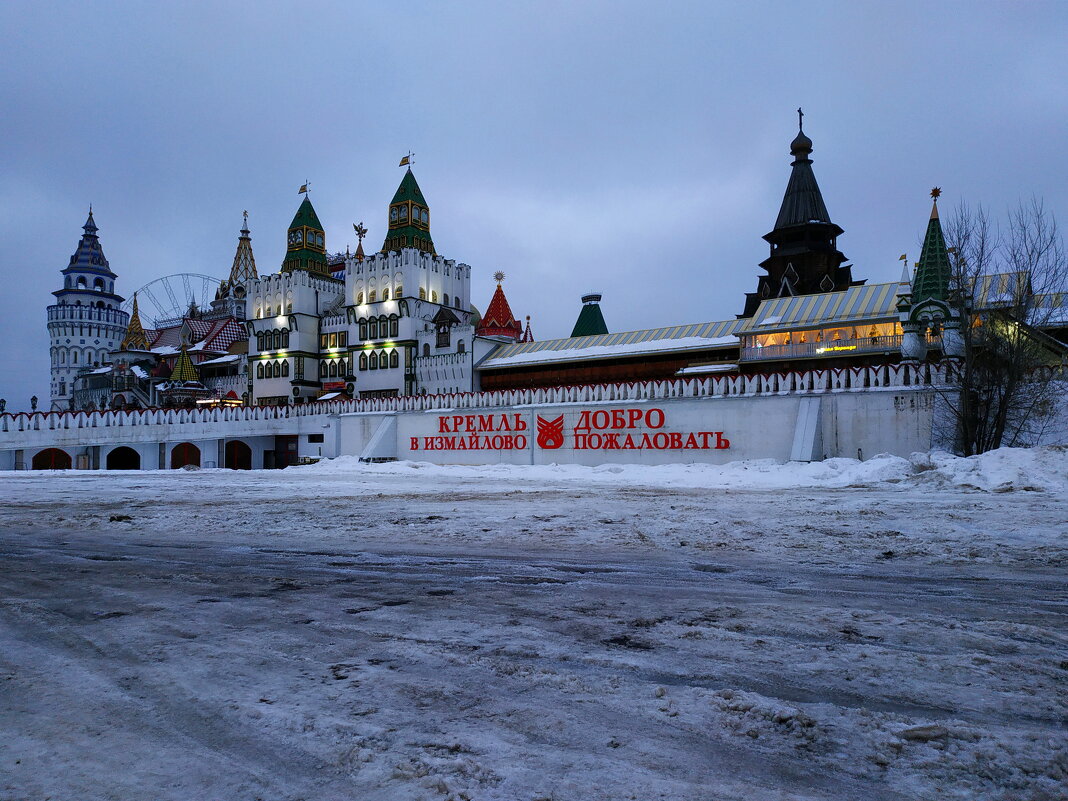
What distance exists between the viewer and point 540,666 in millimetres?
3490

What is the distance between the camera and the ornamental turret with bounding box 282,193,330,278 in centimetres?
6419

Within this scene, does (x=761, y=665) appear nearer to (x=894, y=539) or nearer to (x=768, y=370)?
(x=894, y=539)

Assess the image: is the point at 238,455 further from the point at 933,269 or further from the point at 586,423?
the point at 933,269

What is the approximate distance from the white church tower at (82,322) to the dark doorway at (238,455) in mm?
73197

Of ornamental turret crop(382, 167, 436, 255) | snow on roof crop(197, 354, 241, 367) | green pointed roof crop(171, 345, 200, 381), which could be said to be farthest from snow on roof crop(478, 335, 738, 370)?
green pointed roof crop(171, 345, 200, 381)

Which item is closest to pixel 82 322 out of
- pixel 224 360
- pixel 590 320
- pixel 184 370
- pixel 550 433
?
pixel 224 360

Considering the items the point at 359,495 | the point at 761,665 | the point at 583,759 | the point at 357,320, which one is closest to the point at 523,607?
the point at 761,665

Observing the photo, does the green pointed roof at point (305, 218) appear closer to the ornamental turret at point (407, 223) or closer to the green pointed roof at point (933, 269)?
the ornamental turret at point (407, 223)

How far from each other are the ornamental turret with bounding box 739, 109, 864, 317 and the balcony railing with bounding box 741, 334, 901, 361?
14.5 meters

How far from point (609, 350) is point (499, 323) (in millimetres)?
21899

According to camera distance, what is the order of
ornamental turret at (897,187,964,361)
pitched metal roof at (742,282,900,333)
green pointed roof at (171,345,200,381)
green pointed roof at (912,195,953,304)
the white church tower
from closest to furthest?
1. ornamental turret at (897,187,964,361)
2. green pointed roof at (912,195,953,304)
3. pitched metal roof at (742,282,900,333)
4. green pointed roof at (171,345,200,381)
5. the white church tower

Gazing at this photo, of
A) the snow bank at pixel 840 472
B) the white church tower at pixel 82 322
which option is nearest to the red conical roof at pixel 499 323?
the snow bank at pixel 840 472

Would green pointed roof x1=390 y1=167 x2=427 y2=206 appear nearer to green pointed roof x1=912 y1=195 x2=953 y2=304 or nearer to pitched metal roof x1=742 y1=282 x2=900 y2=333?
pitched metal roof x1=742 y1=282 x2=900 y2=333

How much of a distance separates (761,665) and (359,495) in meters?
13.6
